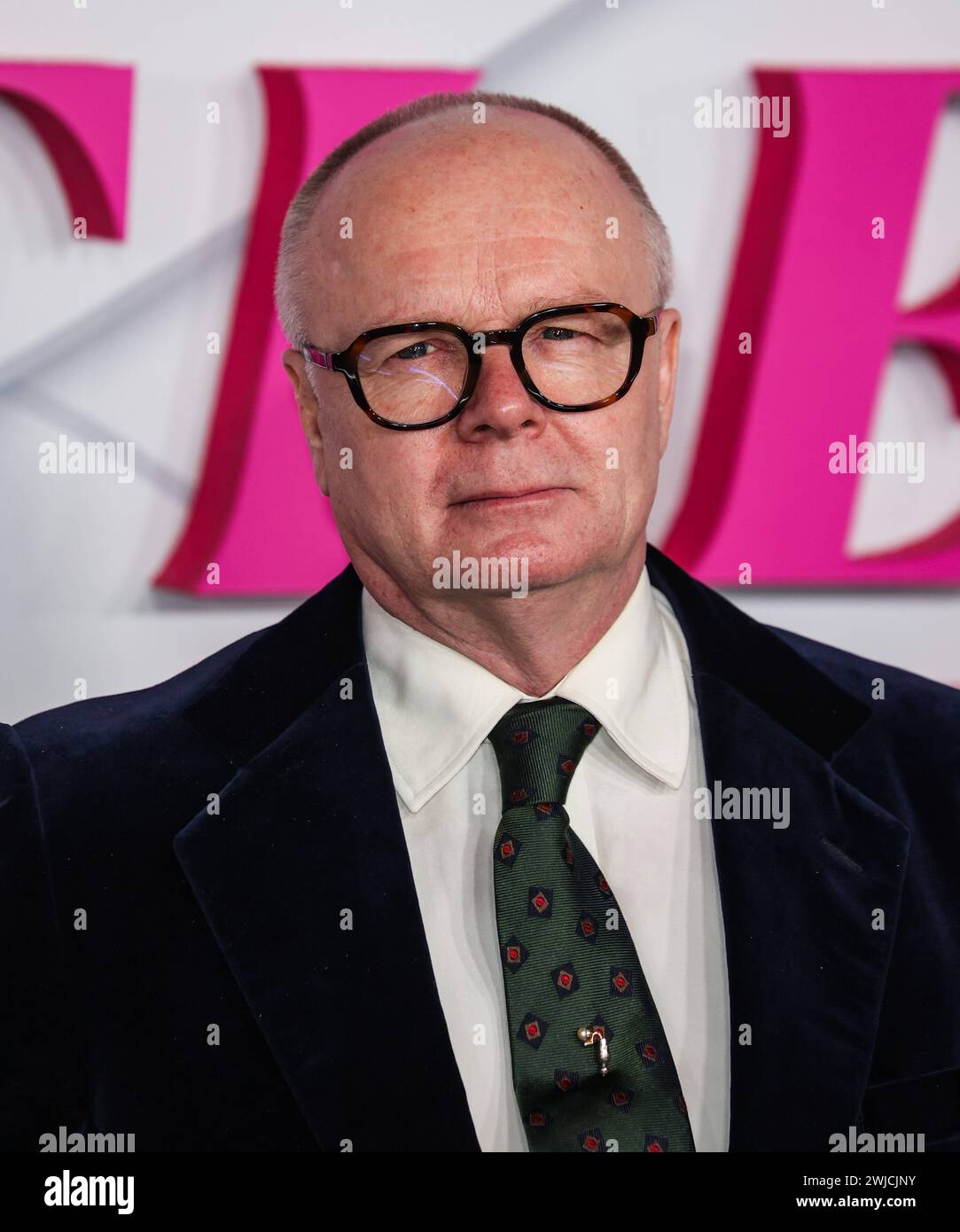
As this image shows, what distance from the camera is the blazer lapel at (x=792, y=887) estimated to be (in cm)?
160

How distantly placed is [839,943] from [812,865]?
0.33 ft

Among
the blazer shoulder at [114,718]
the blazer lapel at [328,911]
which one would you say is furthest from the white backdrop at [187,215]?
the blazer lapel at [328,911]

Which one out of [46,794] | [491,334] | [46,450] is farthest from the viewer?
[46,450]

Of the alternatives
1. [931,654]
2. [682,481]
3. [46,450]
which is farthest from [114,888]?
[931,654]

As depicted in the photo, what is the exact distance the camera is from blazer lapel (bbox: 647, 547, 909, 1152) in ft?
5.25

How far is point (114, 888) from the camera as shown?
1.69 m

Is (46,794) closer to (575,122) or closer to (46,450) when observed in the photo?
(46,450)

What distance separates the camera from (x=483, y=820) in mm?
1696

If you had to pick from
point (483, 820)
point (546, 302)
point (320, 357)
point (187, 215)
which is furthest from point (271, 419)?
point (483, 820)

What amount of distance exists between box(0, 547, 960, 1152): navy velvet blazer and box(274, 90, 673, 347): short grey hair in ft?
1.31

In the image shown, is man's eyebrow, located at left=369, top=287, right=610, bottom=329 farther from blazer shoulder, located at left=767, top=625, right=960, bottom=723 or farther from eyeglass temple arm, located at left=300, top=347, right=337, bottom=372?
blazer shoulder, located at left=767, top=625, right=960, bottom=723

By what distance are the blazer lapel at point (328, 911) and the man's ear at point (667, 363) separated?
1.83 ft

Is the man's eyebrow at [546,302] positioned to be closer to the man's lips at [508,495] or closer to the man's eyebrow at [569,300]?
the man's eyebrow at [569,300]

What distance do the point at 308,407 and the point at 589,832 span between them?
688 millimetres
